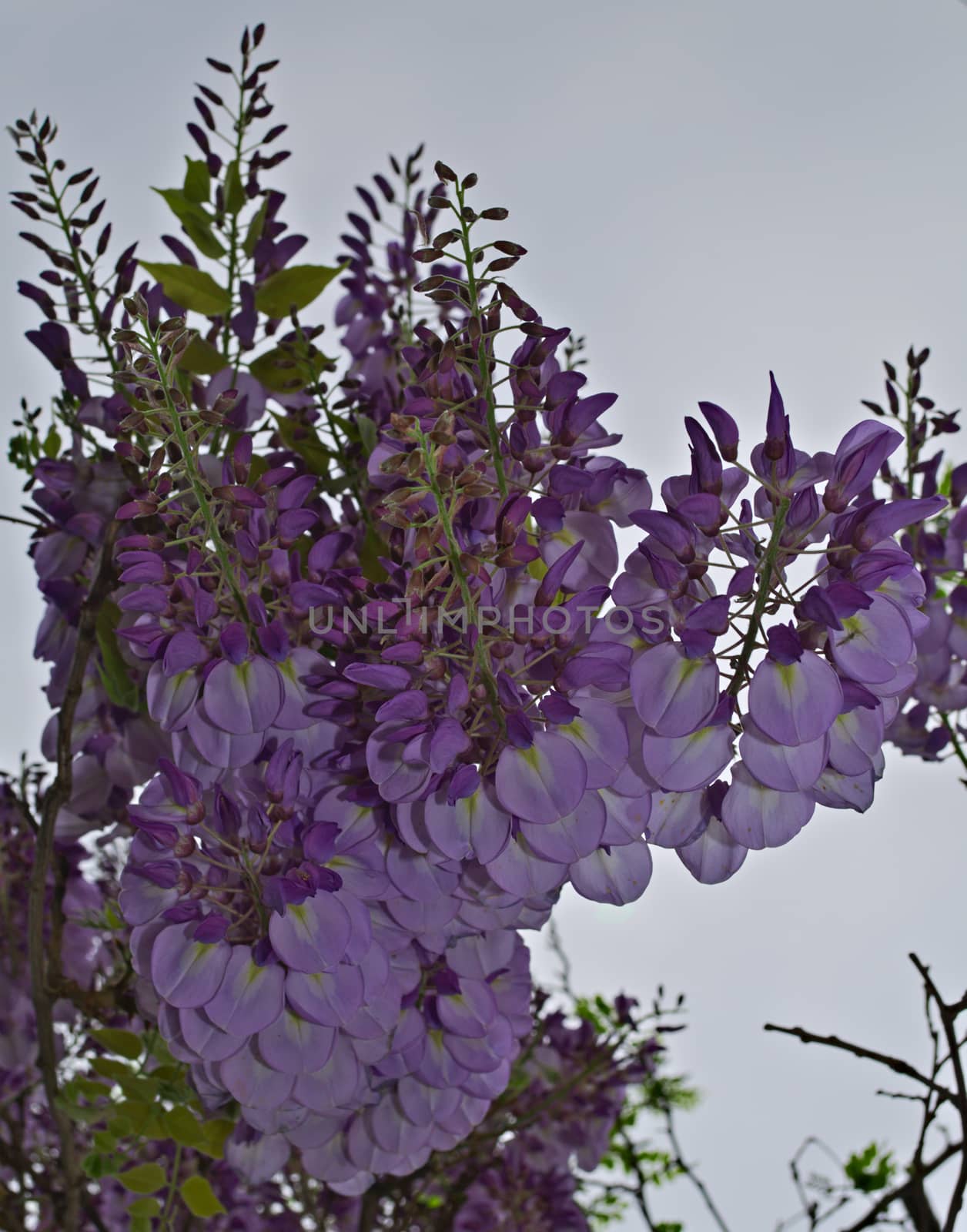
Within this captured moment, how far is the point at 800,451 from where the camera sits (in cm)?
42

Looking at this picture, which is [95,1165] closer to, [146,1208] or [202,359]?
[146,1208]

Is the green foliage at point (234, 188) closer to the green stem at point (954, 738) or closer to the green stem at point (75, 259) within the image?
the green stem at point (75, 259)

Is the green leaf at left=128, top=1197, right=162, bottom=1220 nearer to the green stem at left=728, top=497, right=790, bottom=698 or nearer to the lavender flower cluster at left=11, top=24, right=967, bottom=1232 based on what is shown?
the lavender flower cluster at left=11, top=24, right=967, bottom=1232

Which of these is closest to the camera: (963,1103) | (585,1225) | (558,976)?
(963,1103)

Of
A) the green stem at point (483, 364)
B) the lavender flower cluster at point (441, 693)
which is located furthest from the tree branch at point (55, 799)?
the green stem at point (483, 364)

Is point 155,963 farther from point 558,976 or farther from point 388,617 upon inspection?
point 558,976

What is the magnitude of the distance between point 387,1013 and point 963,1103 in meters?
0.26

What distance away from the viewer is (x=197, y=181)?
25.1 inches

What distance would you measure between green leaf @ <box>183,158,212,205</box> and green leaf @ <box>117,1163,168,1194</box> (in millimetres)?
501

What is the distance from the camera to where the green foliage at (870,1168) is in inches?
35.8

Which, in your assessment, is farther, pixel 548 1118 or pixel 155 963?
pixel 548 1118

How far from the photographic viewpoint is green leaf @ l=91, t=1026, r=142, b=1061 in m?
0.58

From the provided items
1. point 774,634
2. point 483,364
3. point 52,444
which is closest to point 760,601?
point 774,634

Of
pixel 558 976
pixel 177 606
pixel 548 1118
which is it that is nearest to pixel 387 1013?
pixel 177 606
